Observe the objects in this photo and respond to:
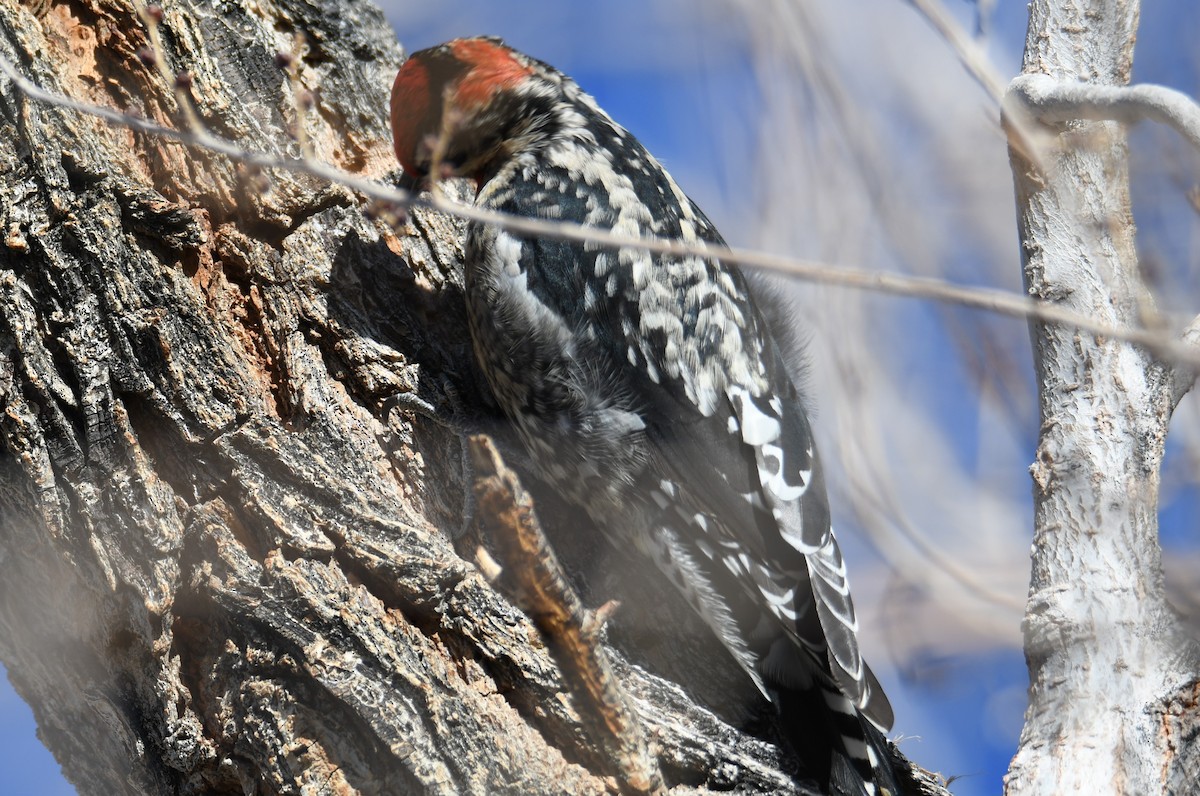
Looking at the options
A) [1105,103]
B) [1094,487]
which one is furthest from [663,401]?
[1105,103]

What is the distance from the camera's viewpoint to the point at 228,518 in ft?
6.36

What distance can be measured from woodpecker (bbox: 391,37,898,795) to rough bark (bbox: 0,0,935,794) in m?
0.13

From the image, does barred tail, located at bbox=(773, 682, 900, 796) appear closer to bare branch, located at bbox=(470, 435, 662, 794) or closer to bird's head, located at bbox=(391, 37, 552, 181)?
bare branch, located at bbox=(470, 435, 662, 794)

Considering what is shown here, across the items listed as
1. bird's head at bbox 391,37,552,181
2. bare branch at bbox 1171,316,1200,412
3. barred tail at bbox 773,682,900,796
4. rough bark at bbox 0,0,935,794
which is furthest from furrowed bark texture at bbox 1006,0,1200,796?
bird's head at bbox 391,37,552,181

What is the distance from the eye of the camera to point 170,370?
6.64 ft

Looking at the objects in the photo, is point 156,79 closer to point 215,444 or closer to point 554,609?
point 215,444

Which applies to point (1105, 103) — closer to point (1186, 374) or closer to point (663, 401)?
point (1186, 374)

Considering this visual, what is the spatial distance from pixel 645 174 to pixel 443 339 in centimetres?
69

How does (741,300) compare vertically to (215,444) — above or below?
above

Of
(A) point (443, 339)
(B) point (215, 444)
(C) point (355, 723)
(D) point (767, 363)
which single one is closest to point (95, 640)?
(B) point (215, 444)

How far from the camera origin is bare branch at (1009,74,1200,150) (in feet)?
4.64

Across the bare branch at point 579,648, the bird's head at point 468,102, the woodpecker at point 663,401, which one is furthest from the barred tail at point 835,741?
the bird's head at point 468,102

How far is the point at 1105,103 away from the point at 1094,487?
633 millimetres

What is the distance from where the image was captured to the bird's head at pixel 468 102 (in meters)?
2.67
